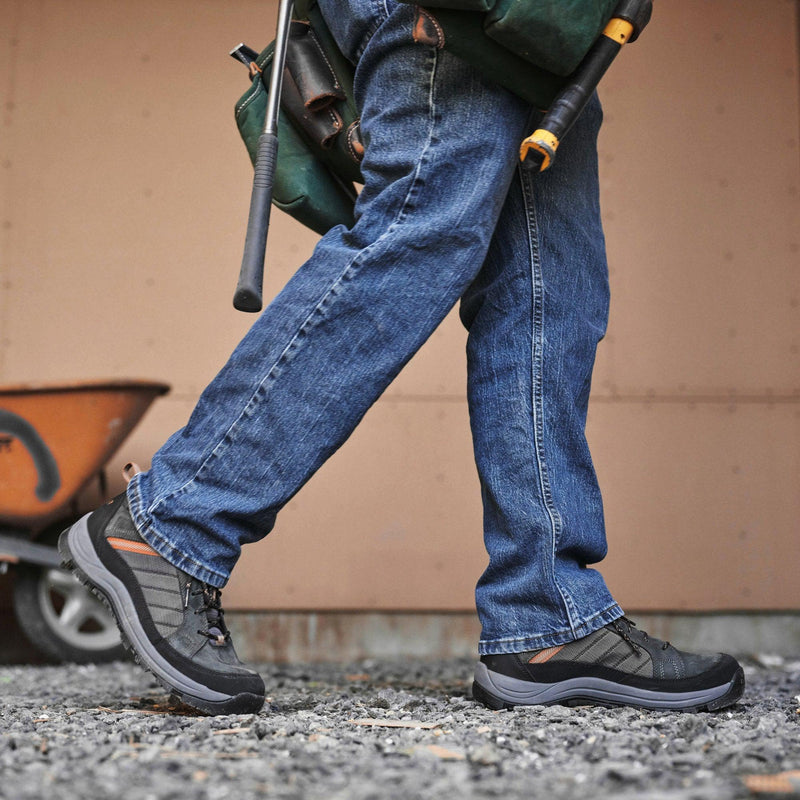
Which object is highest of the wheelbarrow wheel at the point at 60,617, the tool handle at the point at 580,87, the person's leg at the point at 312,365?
the tool handle at the point at 580,87

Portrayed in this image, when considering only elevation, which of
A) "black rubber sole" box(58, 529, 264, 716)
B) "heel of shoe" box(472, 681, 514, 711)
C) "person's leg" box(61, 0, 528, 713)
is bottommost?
"heel of shoe" box(472, 681, 514, 711)

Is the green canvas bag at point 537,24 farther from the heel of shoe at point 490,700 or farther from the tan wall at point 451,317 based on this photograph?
the tan wall at point 451,317

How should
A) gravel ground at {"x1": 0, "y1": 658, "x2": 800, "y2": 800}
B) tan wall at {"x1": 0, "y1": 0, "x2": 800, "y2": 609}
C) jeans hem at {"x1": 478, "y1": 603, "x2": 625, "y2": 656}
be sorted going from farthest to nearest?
tan wall at {"x1": 0, "y1": 0, "x2": 800, "y2": 609} < jeans hem at {"x1": 478, "y1": 603, "x2": 625, "y2": 656} < gravel ground at {"x1": 0, "y1": 658, "x2": 800, "y2": 800}

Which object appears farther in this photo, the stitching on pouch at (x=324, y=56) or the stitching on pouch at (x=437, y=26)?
the stitching on pouch at (x=324, y=56)

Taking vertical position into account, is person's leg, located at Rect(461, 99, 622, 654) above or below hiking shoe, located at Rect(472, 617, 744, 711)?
above

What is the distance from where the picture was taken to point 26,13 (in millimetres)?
2502

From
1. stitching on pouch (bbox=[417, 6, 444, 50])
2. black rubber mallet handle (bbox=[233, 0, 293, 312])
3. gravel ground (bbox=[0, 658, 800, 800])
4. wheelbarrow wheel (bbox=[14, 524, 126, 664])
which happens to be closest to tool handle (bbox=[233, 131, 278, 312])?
black rubber mallet handle (bbox=[233, 0, 293, 312])

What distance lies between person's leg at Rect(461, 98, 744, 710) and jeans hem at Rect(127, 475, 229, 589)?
39cm

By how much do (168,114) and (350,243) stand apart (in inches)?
66.3

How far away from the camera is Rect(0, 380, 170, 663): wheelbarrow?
206 cm

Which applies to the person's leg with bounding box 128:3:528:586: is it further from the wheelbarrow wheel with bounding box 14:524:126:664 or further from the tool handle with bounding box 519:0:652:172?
the wheelbarrow wheel with bounding box 14:524:126:664

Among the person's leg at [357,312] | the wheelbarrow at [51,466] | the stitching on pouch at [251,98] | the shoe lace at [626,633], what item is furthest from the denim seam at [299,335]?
the wheelbarrow at [51,466]

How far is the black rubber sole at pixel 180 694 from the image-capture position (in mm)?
995

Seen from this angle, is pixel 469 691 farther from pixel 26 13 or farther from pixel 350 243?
pixel 26 13
